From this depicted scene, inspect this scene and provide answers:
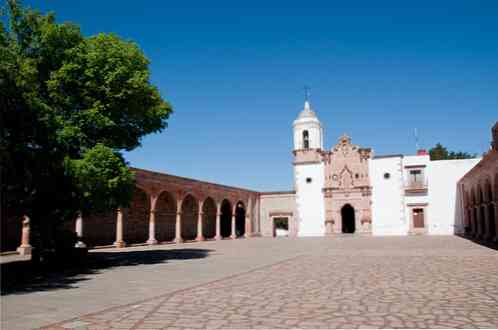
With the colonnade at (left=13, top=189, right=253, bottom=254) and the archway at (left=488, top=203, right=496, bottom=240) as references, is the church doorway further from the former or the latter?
the archway at (left=488, top=203, right=496, bottom=240)

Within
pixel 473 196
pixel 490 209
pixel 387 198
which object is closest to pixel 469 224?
pixel 473 196

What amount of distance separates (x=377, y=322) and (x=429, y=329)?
24.2 inches

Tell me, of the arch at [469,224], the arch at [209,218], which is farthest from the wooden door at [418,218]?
the arch at [209,218]

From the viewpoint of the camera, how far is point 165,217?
2950 cm

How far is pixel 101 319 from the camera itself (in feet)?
18.9

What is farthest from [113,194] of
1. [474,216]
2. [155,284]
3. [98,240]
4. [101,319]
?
[474,216]

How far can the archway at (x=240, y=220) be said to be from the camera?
3909 cm

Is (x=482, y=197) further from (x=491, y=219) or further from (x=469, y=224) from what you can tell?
(x=469, y=224)

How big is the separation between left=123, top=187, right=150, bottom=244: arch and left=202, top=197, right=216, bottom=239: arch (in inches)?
317

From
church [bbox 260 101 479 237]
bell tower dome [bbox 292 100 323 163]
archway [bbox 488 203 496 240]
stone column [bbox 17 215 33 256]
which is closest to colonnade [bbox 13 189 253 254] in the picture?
stone column [bbox 17 215 33 256]

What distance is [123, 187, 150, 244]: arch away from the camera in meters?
25.4

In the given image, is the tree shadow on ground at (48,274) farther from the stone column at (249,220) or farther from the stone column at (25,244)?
the stone column at (249,220)

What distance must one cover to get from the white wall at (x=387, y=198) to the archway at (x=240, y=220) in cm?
1174

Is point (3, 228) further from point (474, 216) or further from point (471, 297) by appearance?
point (474, 216)
